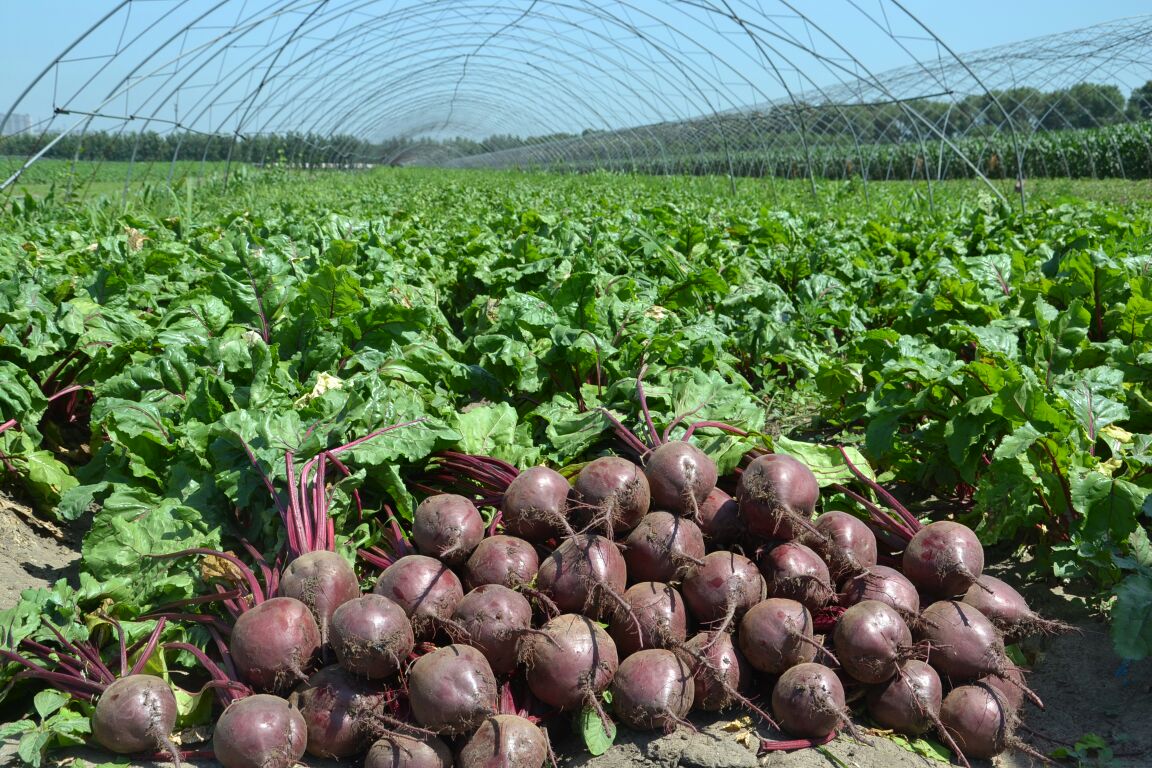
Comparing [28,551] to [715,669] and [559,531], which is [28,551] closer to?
[559,531]

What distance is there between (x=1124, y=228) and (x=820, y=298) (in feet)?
8.91

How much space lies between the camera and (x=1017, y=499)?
2662 millimetres

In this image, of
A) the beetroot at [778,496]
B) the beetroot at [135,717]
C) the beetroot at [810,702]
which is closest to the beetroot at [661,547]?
the beetroot at [778,496]

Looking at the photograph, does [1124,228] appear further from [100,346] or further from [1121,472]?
[100,346]

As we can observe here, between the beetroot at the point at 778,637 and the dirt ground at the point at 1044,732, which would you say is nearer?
the dirt ground at the point at 1044,732

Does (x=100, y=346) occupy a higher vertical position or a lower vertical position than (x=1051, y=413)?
higher

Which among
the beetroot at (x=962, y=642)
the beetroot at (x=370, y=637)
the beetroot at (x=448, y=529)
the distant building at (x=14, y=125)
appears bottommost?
the beetroot at (x=962, y=642)

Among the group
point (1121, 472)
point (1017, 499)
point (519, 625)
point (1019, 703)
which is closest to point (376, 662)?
point (519, 625)

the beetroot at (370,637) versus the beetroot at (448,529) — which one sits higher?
the beetroot at (448,529)

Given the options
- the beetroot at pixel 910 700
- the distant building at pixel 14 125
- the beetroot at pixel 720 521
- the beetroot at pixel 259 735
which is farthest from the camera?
the distant building at pixel 14 125

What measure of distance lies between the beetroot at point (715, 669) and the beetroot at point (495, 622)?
1.43 ft

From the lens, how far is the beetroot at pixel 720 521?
261 centimetres

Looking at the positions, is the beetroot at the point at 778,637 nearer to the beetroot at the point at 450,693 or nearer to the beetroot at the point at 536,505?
the beetroot at the point at 536,505

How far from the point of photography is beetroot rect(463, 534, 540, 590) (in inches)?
94.8
